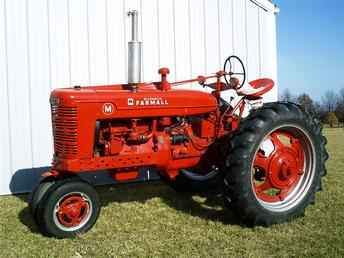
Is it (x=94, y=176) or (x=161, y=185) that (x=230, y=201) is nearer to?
(x=161, y=185)

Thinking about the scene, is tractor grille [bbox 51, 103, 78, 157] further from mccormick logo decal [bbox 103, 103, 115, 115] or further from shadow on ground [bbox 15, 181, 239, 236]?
shadow on ground [bbox 15, 181, 239, 236]

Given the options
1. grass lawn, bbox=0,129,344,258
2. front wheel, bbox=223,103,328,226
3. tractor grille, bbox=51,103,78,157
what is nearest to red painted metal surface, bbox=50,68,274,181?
tractor grille, bbox=51,103,78,157

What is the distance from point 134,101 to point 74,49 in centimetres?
245

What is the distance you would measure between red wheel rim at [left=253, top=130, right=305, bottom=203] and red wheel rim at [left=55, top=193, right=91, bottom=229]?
1633 mm

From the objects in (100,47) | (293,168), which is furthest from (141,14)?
(293,168)

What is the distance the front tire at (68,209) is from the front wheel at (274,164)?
48.9 inches

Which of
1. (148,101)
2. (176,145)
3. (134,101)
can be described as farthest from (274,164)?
(134,101)

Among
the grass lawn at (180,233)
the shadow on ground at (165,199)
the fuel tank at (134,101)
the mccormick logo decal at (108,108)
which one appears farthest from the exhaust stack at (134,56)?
the shadow on ground at (165,199)

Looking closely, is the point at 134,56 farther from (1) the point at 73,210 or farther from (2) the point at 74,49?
(2) the point at 74,49

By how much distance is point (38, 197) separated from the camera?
4371mm

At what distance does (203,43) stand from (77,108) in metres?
3.78

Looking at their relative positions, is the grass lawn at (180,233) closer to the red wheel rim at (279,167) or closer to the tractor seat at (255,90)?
the red wheel rim at (279,167)

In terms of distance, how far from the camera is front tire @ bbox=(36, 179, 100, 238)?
4.20 meters

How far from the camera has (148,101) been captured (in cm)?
470
